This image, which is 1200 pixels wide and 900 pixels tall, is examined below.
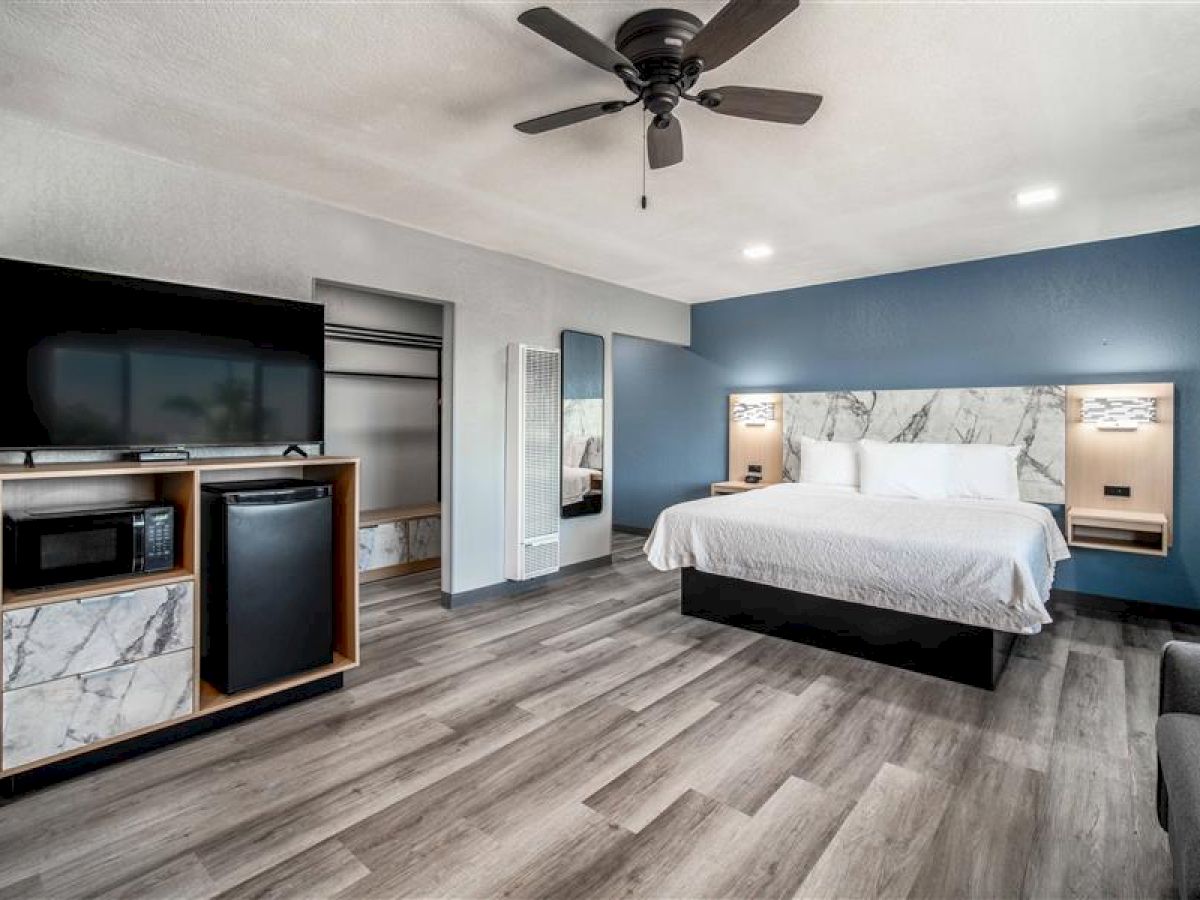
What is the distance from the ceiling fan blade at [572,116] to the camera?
84.7 inches

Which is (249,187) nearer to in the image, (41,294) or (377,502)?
(41,294)

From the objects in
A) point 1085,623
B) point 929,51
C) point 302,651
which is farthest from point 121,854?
point 1085,623

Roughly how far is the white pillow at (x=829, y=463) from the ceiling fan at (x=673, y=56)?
11.6 feet

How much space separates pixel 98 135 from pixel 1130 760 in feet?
17.0

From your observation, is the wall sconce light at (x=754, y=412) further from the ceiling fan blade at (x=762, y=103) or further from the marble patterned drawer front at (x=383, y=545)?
the ceiling fan blade at (x=762, y=103)

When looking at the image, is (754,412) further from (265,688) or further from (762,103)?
(265,688)

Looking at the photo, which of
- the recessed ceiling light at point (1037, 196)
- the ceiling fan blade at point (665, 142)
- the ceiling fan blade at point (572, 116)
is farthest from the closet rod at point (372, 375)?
the recessed ceiling light at point (1037, 196)

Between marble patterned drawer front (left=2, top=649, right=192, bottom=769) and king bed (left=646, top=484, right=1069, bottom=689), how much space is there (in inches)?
107

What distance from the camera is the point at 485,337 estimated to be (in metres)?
4.48

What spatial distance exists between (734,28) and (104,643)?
3.09 m

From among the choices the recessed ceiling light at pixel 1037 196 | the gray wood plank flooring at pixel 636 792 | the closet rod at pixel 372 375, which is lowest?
the gray wood plank flooring at pixel 636 792

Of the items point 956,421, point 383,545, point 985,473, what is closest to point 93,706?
point 383,545

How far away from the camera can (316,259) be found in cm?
350

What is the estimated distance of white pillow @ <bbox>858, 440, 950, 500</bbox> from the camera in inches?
181
